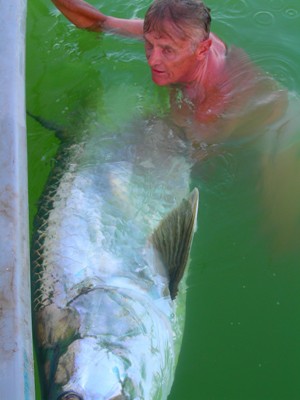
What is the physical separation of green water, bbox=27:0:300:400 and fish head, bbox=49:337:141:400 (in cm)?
84

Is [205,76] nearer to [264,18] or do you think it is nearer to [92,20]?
[92,20]

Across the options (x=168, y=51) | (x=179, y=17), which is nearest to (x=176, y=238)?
(x=168, y=51)

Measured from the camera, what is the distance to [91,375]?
211 cm

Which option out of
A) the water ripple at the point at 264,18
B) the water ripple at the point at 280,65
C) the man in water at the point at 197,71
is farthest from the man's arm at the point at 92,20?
the water ripple at the point at 264,18

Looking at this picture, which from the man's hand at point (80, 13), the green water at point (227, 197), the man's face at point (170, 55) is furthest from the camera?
the man's hand at point (80, 13)

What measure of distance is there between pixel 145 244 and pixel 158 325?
0.52 metres

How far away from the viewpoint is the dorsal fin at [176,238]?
2.72m

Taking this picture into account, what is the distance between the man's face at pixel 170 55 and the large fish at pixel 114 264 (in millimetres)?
410

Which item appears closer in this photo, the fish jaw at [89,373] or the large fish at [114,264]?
the fish jaw at [89,373]

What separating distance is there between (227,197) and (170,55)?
3.43 ft

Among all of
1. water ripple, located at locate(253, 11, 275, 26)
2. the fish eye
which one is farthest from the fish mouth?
water ripple, located at locate(253, 11, 275, 26)

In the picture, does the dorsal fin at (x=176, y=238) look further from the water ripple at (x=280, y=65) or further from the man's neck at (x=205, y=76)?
the water ripple at (x=280, y=65)

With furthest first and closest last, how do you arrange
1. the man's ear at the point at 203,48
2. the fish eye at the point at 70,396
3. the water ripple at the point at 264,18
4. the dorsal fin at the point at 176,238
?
1. the water ripple at the point at 264,18
2. the man's ear at the point at 203,48
3. the dorsal fin at the point at 176,238
4. the fish eye at the point at 70,396

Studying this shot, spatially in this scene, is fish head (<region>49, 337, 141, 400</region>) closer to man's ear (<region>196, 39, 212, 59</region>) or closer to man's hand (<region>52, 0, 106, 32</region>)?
man's ear (<region>196, 39, 212, 59</region>)
